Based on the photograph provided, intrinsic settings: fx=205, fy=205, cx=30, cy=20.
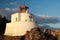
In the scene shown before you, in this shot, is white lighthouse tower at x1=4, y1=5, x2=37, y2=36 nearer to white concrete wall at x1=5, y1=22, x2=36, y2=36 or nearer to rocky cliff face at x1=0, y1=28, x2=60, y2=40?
white concrete wall at x1=5, y1=22, x2=36, y2=36

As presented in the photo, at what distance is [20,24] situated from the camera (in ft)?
148

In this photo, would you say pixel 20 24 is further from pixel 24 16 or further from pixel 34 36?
pixel 34 36

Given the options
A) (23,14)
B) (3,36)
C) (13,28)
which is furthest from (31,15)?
(3,36)

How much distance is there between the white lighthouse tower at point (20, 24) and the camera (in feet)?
148

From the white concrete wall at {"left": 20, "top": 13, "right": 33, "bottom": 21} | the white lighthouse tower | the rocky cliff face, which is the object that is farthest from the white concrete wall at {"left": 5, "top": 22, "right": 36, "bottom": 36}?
the rocky cliff face

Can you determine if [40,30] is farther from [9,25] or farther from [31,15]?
[9,25]

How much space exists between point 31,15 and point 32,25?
8.06 ft

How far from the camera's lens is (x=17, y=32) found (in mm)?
44969

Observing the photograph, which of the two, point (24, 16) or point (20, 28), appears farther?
point (24, 16)

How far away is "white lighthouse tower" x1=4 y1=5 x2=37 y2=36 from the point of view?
45.0 meters

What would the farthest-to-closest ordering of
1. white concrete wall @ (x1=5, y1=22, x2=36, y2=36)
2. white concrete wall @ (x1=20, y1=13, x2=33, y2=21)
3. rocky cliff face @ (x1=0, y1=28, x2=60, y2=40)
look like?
white concrete wall @ (x1=20, y1=13, x2=33, y2=21)
white concrete wall @ (x1=5, y1=22, x2=36, y2=36)
rocky cliff face @ (x1=0, y1=28, x2=60, y2=40)

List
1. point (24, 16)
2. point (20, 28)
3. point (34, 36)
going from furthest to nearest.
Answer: point (24, 16), point (20, 28), point (34, 36)

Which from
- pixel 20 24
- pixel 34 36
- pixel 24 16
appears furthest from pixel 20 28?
pixel 34 36

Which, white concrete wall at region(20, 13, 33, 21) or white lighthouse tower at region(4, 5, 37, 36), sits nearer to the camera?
white lighthouse tower at region(4, 5, 37, 36)
